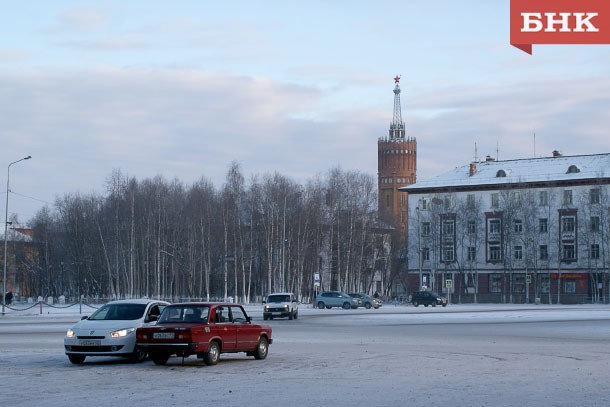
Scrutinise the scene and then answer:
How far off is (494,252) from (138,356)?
93249mm

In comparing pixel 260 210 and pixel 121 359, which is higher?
pixel 260 210

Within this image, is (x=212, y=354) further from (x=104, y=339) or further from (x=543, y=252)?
(x=543, y=252)

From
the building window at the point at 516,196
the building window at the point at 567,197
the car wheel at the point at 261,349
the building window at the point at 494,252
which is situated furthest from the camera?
the building window at the point at 494,252

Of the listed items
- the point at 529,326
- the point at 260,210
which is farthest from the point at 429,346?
the point at 260,210

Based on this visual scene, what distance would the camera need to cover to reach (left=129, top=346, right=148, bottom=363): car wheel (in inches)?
945

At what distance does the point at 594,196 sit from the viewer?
107125mm

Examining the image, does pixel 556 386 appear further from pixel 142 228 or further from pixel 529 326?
pixel 142 228

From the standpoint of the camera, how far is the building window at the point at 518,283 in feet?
364

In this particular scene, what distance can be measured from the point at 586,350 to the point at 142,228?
254ft

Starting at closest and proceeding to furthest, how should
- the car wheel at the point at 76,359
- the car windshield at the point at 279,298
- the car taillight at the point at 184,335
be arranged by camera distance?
the car taillight at the point at 184,335, the car wheel at the point at 76,359, the car windshield at the point at 279,298

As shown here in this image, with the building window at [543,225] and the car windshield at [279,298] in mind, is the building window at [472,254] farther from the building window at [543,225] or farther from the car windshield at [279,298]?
the car windshield at [279,298]

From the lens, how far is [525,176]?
115 m

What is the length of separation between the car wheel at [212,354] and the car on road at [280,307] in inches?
1266

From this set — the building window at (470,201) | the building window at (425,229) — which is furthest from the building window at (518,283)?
the building window at (425,229)
